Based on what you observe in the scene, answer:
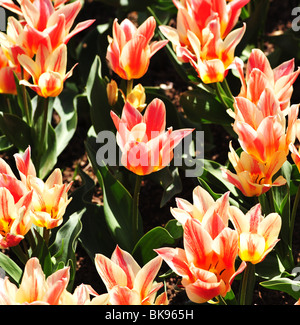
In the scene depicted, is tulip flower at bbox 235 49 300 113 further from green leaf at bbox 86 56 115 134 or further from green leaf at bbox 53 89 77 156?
green leaf at bbox 53 89 77 156

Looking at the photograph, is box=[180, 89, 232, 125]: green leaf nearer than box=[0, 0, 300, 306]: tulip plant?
No

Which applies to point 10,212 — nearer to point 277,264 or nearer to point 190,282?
point 190,282

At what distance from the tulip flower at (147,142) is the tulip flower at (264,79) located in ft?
0.51

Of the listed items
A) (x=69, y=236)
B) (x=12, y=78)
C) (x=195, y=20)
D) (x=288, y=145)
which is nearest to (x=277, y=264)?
(x=288, y=145)

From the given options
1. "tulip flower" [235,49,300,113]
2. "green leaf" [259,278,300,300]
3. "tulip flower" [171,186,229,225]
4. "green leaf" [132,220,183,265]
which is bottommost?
"green leaf" [259,278,300,300]

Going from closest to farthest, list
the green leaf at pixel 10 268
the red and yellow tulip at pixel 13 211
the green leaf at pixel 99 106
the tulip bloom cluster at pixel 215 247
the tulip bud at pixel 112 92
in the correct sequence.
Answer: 1. the tulip bloom cluster at pixel 215 247
2. the red and yellow tulip at pixel 13 211
3. the green leaf at pixel 10 268
4. the tulip bud at pixel 112 92
5. the green leaf at pixel 99 106

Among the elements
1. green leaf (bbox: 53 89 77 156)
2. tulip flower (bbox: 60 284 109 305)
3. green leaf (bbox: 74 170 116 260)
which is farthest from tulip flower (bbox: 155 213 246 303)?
green leaf (bbox: 53 89 77 156)

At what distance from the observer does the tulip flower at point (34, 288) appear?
1.00 m

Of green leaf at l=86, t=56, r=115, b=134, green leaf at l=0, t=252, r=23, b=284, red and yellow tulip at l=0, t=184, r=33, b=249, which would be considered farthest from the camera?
green leaf at l=86, t=56, r=115, b=134

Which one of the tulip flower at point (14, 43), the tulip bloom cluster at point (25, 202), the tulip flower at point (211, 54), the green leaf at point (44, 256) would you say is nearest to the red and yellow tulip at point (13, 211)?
the tulip bloom cluster at point (25, 202)

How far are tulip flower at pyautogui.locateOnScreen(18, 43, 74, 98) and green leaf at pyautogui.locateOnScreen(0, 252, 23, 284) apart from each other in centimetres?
35

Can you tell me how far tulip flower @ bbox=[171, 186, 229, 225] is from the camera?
1.07 metres

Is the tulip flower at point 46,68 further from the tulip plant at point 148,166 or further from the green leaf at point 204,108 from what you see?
the green leaf at point 204,108

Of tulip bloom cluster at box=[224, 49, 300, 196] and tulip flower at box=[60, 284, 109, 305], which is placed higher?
tulip bloom cluster at box=[224, 49, 300, 196]
